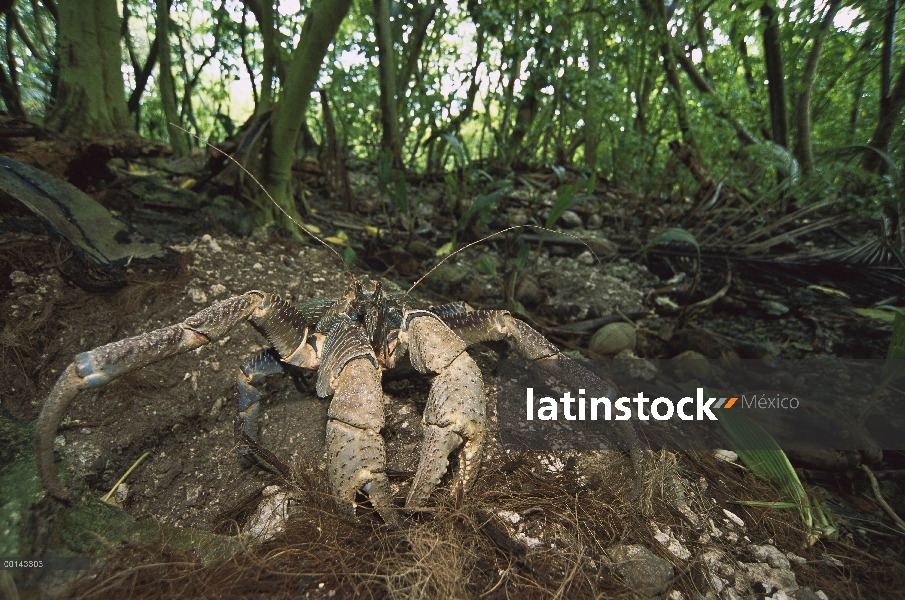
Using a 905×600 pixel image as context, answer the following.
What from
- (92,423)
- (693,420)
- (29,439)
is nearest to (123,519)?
(29,439)

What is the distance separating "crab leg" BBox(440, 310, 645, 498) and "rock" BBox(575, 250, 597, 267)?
250cm

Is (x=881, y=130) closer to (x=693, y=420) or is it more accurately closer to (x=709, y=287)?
(x=709, y=287)

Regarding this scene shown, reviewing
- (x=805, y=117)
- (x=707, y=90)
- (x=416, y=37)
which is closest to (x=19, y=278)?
(x=416, y=37)

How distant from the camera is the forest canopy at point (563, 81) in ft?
9.83

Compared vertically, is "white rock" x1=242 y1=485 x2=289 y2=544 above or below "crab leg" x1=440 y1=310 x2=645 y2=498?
below

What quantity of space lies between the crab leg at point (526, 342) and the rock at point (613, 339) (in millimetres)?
1018

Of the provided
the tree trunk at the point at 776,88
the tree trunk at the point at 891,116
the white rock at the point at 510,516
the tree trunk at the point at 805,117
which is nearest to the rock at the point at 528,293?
the white rock at the point at 510,516

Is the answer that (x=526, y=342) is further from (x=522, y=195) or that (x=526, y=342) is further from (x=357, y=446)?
(x=522, y=195)

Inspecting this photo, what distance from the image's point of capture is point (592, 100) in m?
4.73

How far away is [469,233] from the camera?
430 centimetres

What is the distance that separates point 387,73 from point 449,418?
4305 millimetres

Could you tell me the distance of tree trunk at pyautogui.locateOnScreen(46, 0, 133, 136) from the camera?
9.44 feet

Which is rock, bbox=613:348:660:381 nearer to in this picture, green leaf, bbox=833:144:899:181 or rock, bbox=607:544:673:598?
rock, bbox=607:544:673:598

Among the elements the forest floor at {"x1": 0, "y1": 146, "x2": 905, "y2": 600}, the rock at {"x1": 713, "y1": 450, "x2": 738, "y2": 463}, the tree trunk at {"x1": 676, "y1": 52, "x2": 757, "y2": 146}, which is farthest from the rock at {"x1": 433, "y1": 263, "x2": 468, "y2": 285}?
the tree trunk at {"x1": 676, "y1": 52, "x2": 757, "y2": 146}
